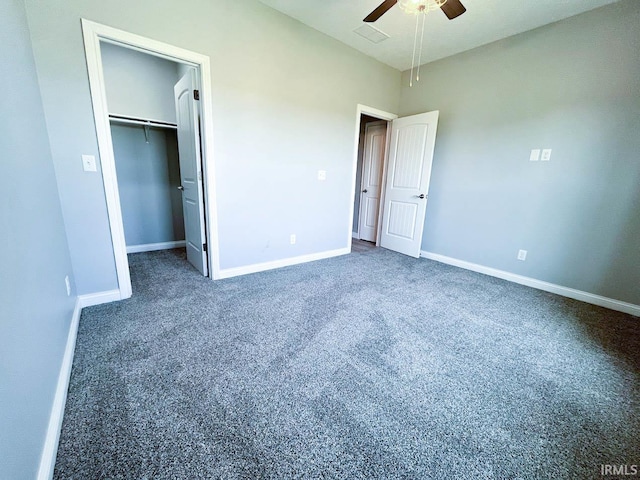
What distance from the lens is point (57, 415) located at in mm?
1066

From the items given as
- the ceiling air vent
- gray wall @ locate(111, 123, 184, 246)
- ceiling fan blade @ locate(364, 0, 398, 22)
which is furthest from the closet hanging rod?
ceiling fan blade @ locate(364, 0, 398, 22)

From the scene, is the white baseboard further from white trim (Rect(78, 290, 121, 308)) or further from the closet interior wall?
the closet interior wall

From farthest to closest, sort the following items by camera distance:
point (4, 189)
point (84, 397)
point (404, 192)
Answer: point (404, 192) → point (84, 397) → point (4, 189)

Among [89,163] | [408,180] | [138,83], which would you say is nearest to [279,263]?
[89,163]

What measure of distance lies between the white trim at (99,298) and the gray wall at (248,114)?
0.17 feet

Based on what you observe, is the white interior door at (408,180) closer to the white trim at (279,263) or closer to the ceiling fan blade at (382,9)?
the white trim at (279,263)

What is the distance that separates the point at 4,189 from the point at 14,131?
41 cm

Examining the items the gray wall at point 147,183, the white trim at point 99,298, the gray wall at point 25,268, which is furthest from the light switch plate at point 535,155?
the gray wall at point 147,183

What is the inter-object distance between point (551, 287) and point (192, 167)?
4.04 metres

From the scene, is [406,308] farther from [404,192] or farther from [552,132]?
[552,132]

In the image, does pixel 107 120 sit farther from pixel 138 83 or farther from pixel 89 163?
pixel 138 83

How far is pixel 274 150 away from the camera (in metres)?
2.79

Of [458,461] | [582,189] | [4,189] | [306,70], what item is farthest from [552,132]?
[4,189]

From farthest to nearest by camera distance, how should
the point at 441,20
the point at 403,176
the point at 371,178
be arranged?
the point at 371,178 → the point at 403,176 → the point at 441,20
